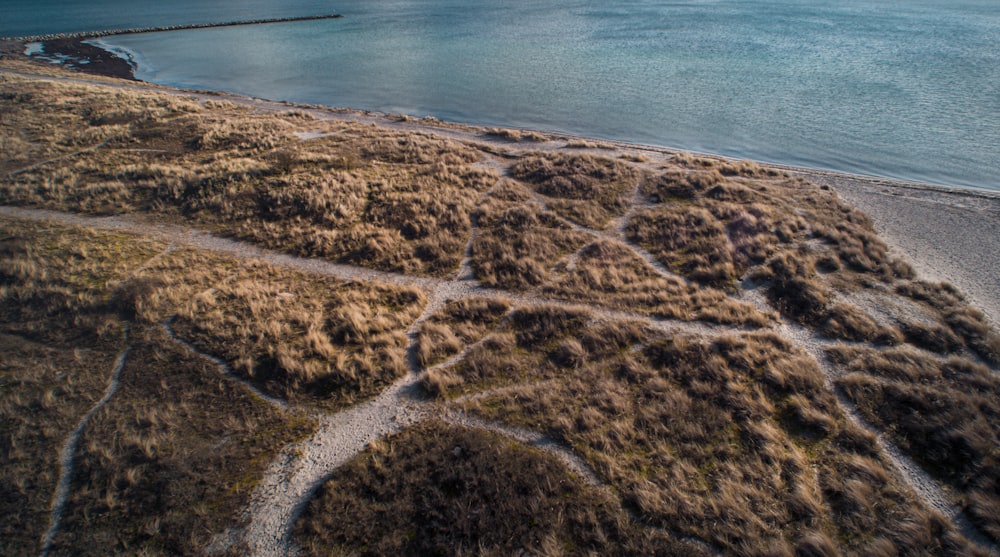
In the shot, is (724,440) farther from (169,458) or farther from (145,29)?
(145,29)

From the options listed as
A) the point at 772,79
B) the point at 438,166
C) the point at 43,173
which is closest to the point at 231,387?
the point at 438,166

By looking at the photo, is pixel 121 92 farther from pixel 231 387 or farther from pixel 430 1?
pixel 430 1

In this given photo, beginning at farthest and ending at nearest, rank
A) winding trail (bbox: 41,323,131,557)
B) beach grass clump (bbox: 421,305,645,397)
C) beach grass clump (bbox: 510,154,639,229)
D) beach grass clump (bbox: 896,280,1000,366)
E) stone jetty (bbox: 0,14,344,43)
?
1. stone jetty (bbox: 0,14,344,43)
2. beach grass clump (bbox: 510,154,639,229)
3. beach grass clump (bbox: 896,280,1000,366)
4. beach grass clump (bbox: 421,305,645,397)
5. winding trail (bbox: 41,323,131,557)

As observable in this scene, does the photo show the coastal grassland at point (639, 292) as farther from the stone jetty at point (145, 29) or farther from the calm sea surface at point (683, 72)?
the stone jetty at point (145, 29)

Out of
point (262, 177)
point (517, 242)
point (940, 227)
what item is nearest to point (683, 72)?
point (940, 227)

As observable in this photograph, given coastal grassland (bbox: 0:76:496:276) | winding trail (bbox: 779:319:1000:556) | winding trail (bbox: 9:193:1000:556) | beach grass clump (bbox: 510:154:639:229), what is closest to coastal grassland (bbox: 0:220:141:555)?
winding trail (bbox: 9:193:1000:556)

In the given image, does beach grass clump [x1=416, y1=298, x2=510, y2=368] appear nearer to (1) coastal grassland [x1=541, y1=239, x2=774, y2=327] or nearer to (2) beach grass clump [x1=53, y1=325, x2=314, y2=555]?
(1) coastal grassland [x1=541, y1=239, x2=774, y2=327]
